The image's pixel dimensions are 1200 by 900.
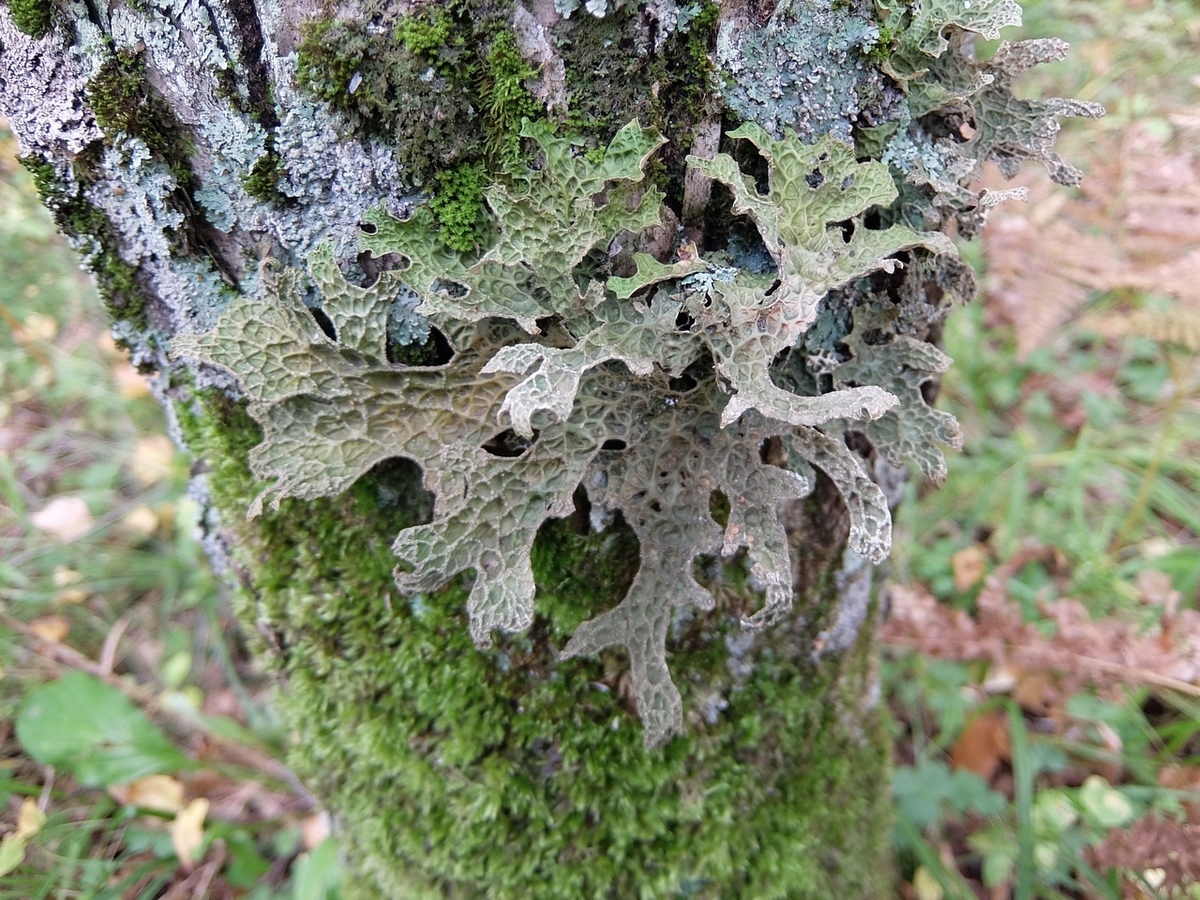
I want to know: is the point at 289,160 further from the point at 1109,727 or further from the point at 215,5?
the point at 1109,727

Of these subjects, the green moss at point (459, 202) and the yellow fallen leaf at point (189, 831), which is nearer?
the green moss at point (459, 202)

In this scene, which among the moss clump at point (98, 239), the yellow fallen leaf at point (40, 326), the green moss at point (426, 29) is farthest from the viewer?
the yellow fallen leaf at point (40, 326)

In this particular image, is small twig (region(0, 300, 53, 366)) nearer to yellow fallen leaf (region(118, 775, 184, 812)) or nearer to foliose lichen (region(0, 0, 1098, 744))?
yellow fallen leaf (region(118, 775, 184, 812))

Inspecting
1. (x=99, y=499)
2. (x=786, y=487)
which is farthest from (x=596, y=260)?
(x=99, y=499)

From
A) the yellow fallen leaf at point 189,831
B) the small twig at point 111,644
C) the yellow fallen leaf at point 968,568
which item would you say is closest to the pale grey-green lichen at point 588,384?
the yellow fallen leaf at point 189,831

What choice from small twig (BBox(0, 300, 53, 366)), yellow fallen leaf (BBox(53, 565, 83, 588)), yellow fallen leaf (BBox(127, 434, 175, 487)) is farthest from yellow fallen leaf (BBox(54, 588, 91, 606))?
small twig (BBox(0, 300, 53, 366))

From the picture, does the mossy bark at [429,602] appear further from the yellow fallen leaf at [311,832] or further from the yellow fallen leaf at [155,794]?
the yellow fallen leaf at [155,794]
